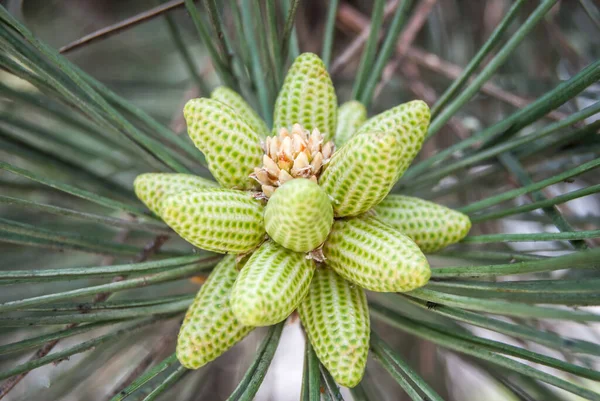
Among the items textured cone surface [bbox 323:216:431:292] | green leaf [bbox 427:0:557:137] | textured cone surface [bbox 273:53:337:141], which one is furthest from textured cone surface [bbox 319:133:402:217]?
green leaf [bbox 427:0:557:137]

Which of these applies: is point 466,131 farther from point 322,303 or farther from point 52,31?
point 52,31

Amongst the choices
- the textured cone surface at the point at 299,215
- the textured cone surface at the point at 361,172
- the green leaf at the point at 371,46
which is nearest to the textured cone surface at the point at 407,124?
the textured cone surface at the point at 361,172

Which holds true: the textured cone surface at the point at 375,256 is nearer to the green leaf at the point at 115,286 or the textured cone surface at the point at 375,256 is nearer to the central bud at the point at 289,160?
the central bud at the point at 289,160

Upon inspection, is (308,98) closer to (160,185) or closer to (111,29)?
(160,185)

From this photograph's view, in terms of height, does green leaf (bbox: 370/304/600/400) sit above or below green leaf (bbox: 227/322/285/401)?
above

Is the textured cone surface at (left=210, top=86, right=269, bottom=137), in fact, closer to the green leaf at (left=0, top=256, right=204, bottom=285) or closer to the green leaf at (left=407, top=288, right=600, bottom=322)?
the green leaf at (left=0, top=256, right=204, bottom=285)

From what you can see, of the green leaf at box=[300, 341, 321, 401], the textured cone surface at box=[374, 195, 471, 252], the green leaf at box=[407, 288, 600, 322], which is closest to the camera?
the green leaf at box=[407, 288, 600, 322]

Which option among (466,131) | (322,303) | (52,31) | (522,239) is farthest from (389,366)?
(52,31)
